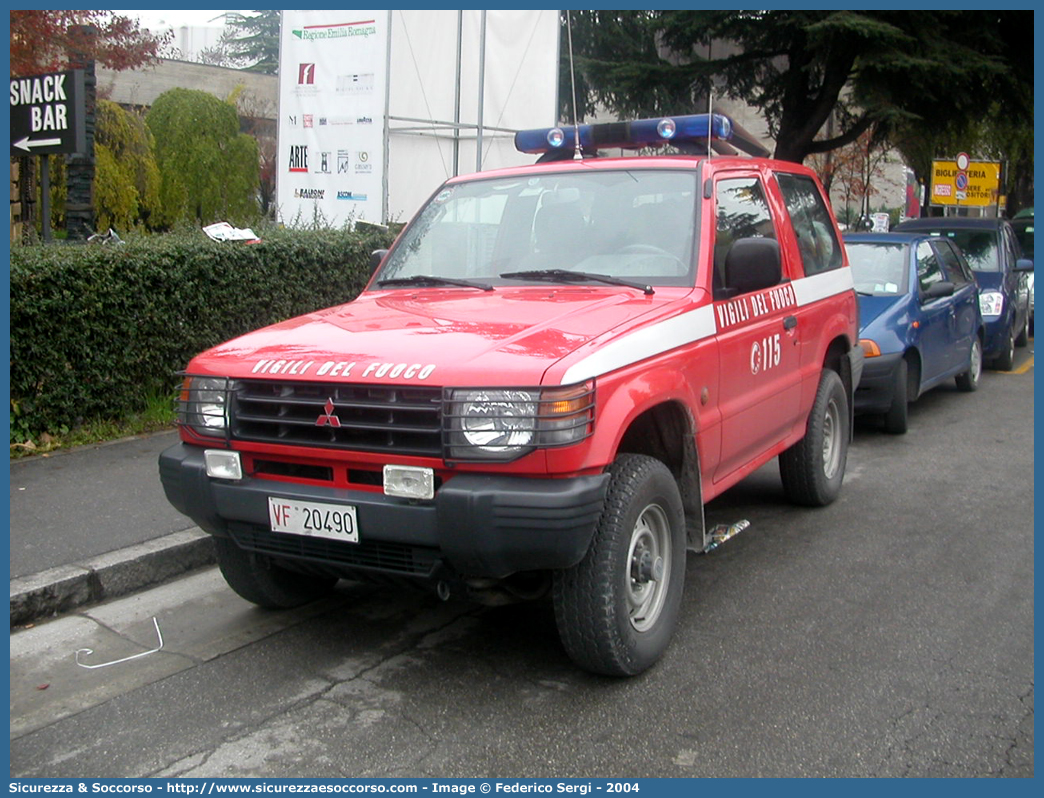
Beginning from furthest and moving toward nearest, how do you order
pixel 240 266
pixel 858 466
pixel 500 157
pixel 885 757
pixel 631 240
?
pixel 500 157 → pixel 240 266 → pixel 858 466 → pixel 631 240 → pixel 885 757

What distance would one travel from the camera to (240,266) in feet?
27.9

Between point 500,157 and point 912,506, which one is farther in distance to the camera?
point 500,157

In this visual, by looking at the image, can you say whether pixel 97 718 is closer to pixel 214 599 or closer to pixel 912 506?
pixel 214 599

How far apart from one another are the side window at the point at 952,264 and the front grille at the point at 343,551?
26.7ft

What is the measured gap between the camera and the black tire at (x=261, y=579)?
4699 millimetres

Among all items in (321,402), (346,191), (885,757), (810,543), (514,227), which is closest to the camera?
(885,757)

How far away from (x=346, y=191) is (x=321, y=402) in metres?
9.59

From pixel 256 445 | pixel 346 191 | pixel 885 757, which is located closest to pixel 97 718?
pixel 256 445

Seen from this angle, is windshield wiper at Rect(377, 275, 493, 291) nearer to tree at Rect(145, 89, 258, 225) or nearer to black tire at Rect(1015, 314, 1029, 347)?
black tire at Rect(1015, 314, 1029, 347)

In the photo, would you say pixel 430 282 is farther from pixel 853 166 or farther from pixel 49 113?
pixel 853 166

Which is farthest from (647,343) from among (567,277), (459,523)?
(459,523)

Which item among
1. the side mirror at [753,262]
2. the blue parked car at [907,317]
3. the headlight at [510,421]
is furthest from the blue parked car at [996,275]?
the headlight at [510,421]

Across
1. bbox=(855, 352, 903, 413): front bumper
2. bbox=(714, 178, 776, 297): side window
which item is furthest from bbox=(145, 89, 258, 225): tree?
bbox=(714, 178, 776, 297): side window

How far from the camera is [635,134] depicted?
6.00 m
